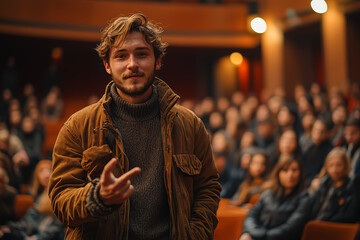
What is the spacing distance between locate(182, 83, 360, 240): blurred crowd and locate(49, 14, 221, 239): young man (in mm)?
1860

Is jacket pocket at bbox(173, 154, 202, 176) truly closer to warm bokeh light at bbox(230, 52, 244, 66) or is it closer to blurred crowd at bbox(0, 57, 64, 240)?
blurred crowd at bbox(0, 57, 64, 240)

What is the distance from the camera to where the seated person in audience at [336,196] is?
3533mm

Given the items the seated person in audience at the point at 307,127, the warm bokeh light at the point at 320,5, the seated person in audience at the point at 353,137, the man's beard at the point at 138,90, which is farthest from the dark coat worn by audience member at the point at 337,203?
the warm bokeh light at the point at 320,5

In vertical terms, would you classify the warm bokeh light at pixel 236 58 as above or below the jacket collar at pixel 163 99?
above

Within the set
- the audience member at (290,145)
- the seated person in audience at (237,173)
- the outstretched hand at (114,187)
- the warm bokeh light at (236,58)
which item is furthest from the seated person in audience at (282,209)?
the warm bokeh light at (236,58)

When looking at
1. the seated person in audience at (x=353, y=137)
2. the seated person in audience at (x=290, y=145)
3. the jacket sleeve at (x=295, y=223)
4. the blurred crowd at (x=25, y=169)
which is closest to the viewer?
the jacket sleeve at (x=295, y=223)

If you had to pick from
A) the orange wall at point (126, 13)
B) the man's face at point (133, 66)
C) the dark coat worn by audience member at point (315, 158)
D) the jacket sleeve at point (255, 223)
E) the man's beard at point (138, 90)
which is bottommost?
the jacket sleeve at point (255, 223)

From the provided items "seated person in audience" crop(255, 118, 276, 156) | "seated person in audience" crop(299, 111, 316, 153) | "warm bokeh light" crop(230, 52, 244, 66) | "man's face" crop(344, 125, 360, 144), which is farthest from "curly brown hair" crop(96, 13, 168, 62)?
"warm bokeh light" crop(230, 52, 244, 66)

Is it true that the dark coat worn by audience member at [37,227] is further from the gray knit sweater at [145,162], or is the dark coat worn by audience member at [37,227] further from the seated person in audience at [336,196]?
the gray knit sweater at [145,162]

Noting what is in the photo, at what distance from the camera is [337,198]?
3645 mm

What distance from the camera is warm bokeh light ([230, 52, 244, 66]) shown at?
14.7 m

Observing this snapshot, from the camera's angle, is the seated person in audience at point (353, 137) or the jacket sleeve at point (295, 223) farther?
the seated person in audience at point (353, 137)

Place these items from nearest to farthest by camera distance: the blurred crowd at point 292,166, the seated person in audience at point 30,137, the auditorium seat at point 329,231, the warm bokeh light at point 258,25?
the auditorium seat at point 329,231
the blurred crowd at point 292,166
the seated person in audience at point 30,137
the warm bokeh light at point 258,25

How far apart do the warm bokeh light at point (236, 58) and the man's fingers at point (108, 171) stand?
13.5 m
